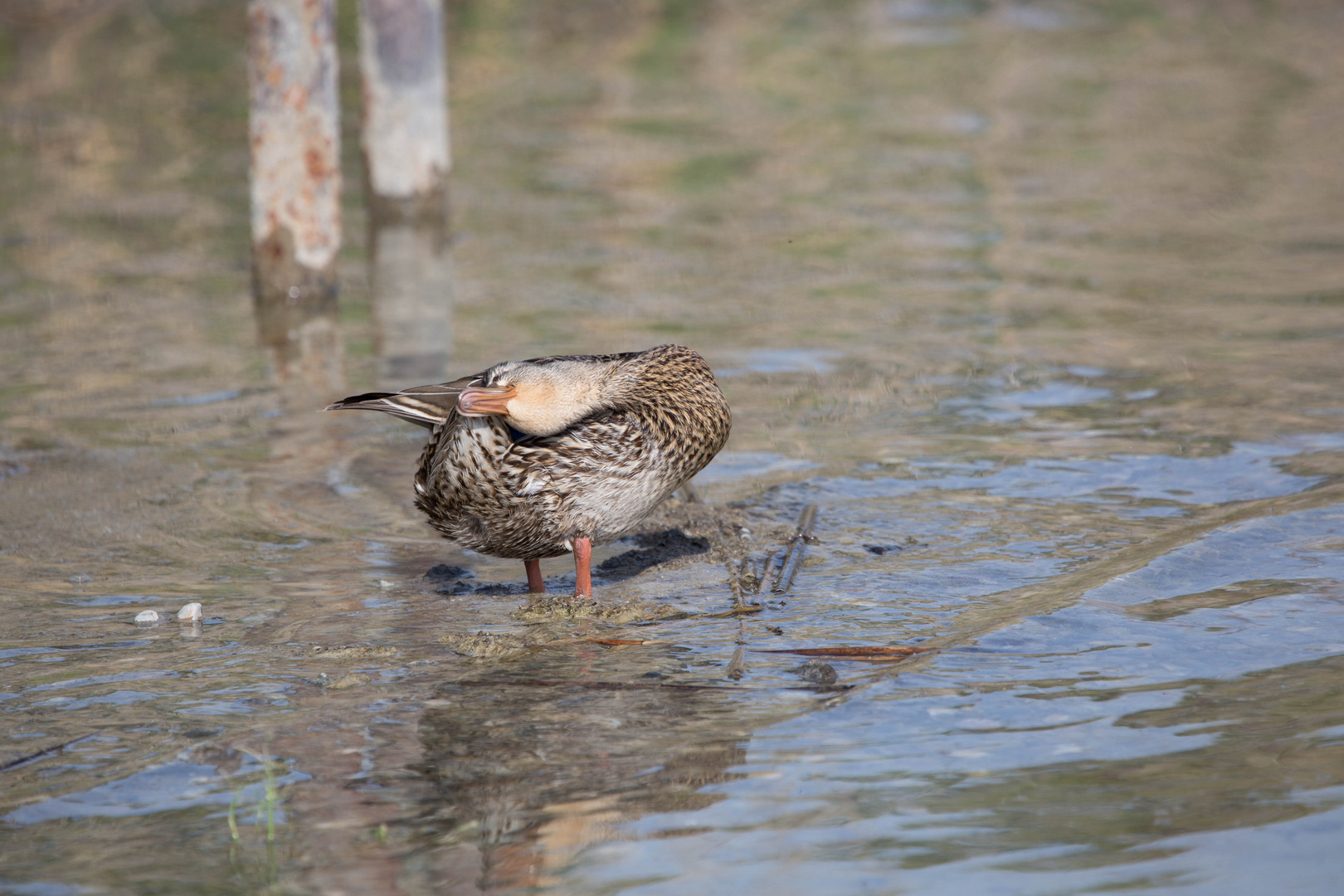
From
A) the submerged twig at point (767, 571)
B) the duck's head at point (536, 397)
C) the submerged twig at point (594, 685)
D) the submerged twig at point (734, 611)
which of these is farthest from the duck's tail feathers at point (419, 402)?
the submerged twig at point (767, 571)

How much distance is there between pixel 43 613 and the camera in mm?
5188

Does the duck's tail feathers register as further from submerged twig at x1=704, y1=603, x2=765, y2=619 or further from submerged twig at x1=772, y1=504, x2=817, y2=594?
submerged twig at x1=772, y1=504, x2=817, y2=594

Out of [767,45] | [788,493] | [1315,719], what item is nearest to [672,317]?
[788,493]

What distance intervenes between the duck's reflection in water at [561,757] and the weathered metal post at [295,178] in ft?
15.2

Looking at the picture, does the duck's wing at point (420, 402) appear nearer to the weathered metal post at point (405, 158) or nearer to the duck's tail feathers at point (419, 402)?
the duck's tail feathers at point (419, 402)

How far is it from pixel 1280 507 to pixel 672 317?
178 inches

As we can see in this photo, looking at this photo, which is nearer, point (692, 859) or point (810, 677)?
point (692, 859)

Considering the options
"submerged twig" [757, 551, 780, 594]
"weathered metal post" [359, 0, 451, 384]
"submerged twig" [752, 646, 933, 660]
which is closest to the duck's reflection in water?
"submerged twig" [752, 646, 933, 660]

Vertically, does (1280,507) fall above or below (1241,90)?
below

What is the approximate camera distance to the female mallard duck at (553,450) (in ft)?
15.9

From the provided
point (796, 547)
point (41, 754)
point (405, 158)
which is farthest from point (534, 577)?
point (405, 158)

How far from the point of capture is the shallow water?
11.8 ft

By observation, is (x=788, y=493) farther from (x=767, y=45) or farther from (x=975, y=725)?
(x=767, y=45)

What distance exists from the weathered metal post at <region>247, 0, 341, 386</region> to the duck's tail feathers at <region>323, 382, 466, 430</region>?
12.0ft
